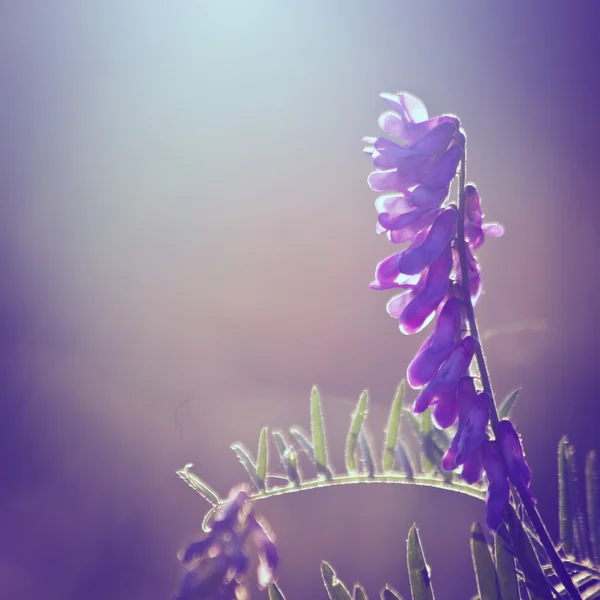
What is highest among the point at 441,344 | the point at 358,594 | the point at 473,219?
the point at 473,219

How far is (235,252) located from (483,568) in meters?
1.91

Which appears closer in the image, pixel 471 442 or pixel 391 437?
pixel 471 442

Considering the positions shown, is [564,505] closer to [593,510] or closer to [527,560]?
[593,510]

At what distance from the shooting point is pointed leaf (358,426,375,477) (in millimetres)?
774

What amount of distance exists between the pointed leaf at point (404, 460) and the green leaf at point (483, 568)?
0.19m

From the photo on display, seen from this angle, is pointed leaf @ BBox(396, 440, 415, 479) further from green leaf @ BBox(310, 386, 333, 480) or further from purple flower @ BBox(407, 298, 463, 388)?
purple flower @ BBox(407, 298, 463, 388)

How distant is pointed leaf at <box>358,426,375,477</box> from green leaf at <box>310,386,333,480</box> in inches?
1.9

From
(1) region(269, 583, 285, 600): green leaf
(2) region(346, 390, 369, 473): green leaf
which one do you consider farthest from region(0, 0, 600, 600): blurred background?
(1) region(269, 583, 285, 600): green leaf

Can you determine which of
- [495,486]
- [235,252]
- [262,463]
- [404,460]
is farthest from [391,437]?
[235,252]

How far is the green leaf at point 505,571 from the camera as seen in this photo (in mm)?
542

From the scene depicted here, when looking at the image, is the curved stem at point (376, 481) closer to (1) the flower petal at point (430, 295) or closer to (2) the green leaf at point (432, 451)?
(2) the green leaf at point (432, 451)

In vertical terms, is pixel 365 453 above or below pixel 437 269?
below

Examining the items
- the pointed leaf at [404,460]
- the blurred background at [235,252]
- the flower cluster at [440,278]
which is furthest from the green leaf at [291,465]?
the blurred background at [235,252]

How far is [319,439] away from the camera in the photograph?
0.77m
